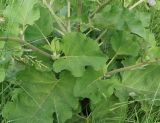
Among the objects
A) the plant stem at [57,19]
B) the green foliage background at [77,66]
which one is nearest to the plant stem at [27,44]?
the green foliage background at [77,66]

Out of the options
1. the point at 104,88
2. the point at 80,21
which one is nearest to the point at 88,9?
the point at 80,21

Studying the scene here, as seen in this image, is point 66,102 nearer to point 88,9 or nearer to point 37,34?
point 37,34

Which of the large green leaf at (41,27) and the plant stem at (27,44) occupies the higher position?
the large green leaf at (41,27)

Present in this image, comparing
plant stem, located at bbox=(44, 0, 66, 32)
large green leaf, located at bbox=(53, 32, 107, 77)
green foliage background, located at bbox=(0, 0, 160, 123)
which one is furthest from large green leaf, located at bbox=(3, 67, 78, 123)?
plant stem, located at bbox=(44, 0, 66, 32)

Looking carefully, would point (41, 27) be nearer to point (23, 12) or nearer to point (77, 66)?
point (23, 12)

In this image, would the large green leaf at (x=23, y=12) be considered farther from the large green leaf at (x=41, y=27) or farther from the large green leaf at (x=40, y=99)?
the large green leaf at (x=40, y=99)

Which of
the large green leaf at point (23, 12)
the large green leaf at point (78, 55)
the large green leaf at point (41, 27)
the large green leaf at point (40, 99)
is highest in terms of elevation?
the large green leaf at point (23, 12)

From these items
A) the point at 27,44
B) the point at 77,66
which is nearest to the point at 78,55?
the point at 77,66
